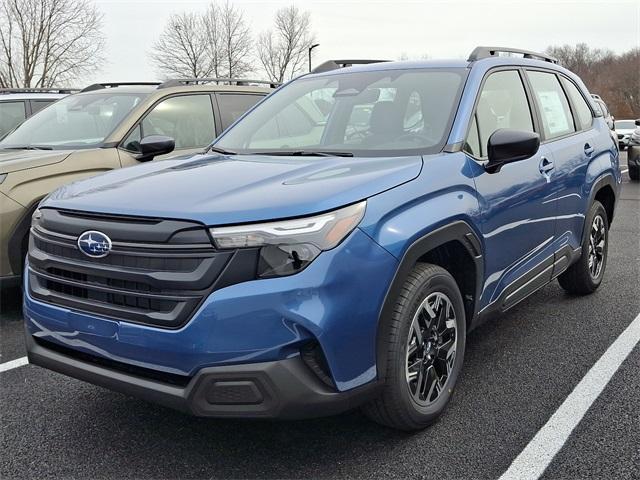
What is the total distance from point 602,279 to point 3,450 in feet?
15.4

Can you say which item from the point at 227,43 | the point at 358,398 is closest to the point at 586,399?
the point at 358,398

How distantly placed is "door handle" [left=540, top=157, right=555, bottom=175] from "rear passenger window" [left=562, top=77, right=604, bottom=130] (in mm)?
1040

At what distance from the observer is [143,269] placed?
2340 mm

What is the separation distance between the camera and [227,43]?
47.6 m

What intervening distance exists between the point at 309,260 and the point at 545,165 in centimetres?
211

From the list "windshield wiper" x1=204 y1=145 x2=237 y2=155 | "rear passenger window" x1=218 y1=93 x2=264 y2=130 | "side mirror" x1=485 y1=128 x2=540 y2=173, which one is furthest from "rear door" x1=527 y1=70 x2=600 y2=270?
"rear passenger window" x1=218 y1=93 x2=264 y2=130

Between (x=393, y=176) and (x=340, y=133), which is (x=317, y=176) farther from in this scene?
(x=340, y=133)

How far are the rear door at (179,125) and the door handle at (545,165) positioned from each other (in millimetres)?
2789

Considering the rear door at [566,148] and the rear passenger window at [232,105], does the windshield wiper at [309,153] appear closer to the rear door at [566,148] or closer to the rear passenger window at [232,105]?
the rear door at [566,148]

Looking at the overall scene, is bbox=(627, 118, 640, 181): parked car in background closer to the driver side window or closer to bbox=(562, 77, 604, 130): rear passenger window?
bbox=(562, 77, 604, 130): rear passenger window

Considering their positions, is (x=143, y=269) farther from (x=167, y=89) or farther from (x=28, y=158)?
(x=167, y=89)

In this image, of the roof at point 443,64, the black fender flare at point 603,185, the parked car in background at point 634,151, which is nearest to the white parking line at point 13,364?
the roof at point 443,64

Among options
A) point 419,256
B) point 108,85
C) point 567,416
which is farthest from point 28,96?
point 567,416

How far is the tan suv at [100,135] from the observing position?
4.41 metres
